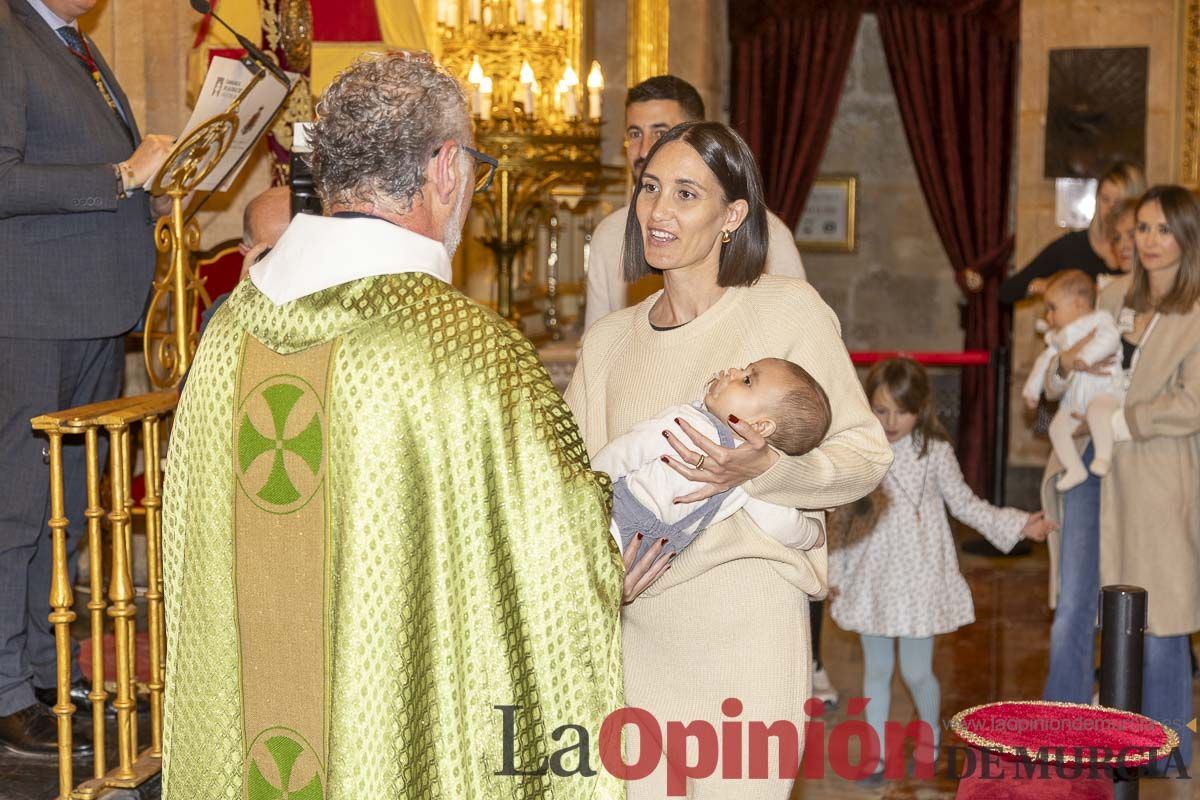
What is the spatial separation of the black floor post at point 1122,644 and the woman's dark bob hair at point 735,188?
1.00 m

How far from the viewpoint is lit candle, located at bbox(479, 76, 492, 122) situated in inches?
274

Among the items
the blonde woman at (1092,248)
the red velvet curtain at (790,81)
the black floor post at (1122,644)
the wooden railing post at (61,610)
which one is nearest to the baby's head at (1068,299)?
the blonde woman at (1092,248)

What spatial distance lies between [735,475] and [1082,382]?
267 centimetres

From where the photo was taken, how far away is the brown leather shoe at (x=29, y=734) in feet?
11.8

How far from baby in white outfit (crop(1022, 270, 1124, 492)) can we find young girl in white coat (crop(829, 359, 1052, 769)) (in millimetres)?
379

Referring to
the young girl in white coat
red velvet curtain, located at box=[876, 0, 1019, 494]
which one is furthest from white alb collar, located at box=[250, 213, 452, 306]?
red velvet curtain, located at box=[876, 0, 1019, 494]

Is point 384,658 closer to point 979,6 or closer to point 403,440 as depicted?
point 403,440

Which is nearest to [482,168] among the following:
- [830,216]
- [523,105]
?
[523,105]

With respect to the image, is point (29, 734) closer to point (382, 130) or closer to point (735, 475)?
point (735, 475)

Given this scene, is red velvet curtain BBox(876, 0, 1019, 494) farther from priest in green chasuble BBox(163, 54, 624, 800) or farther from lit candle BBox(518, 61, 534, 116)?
priest in green chasuble BBox(163, 54, 624, 800)

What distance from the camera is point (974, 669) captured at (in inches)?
229

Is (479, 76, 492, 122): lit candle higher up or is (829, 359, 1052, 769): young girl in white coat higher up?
(479, 76, 492, 122): lit candle

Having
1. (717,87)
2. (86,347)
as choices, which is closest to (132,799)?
(86,347)

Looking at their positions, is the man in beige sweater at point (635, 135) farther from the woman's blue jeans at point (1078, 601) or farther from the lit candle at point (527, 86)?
the lit candle at point (527, 86)
